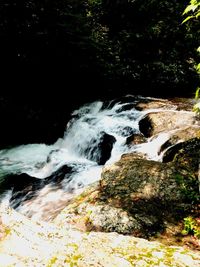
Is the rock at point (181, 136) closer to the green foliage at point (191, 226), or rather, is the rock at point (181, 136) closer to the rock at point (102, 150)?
the rock at point (102, 150)

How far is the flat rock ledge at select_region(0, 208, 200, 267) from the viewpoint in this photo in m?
2.05

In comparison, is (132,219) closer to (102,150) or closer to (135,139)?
(135,139)

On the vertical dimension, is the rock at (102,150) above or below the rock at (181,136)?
below

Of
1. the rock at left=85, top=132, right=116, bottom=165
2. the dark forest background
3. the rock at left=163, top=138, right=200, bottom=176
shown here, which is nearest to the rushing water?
the rock at left=85, top=132, right=116, bottom=165

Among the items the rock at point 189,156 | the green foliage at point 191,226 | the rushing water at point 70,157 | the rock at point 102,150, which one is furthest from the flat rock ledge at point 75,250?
the rock at point 102,150

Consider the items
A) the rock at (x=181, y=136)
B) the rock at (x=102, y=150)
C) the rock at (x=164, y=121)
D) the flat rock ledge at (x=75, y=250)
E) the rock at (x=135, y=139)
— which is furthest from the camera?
the rock at (x=102, y=150)

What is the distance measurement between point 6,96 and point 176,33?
1003 cm

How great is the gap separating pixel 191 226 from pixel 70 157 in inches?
285

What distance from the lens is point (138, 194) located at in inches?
226

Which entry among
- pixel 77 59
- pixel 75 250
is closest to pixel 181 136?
pixel 75 250

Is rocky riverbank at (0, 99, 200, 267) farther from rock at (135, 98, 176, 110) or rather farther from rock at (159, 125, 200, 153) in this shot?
rock at (135, 98, 176, 110)

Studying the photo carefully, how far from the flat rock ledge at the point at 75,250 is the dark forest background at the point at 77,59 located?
1132 cm

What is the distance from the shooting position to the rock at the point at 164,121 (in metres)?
10.0

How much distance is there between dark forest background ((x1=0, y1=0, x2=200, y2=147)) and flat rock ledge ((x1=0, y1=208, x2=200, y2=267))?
1132 centimetres
